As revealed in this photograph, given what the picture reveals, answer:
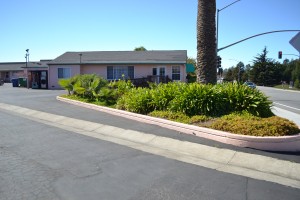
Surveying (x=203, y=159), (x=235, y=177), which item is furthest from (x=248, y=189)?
(x=203, y=159)

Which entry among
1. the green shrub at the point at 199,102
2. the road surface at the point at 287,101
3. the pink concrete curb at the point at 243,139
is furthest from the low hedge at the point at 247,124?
the road surface at the point at 287,101

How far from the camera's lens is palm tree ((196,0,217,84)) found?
12.6 metres

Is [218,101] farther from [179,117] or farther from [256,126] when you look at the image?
[256,126]

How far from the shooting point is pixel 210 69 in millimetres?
12914

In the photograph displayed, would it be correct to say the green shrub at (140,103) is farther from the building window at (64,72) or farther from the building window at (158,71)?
the building window at (64,72)

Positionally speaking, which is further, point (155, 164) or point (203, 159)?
point (203, 159)

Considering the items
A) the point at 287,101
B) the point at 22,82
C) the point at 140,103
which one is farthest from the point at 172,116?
the point at 22,82

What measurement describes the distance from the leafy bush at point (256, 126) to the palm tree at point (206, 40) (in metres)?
4.05

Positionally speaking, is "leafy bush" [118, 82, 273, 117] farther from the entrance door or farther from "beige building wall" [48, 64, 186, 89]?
the entrance door

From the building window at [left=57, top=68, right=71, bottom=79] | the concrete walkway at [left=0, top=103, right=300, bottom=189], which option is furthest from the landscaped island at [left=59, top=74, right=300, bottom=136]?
the building window at [left=57, top=68, right=71, bottom=79]

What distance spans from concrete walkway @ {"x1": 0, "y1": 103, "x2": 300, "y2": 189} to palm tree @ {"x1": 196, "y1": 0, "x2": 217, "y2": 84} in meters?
4.86

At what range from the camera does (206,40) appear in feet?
41.4

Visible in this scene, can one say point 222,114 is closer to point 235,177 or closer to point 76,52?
point 235,177

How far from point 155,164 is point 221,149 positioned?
6.66 ft
